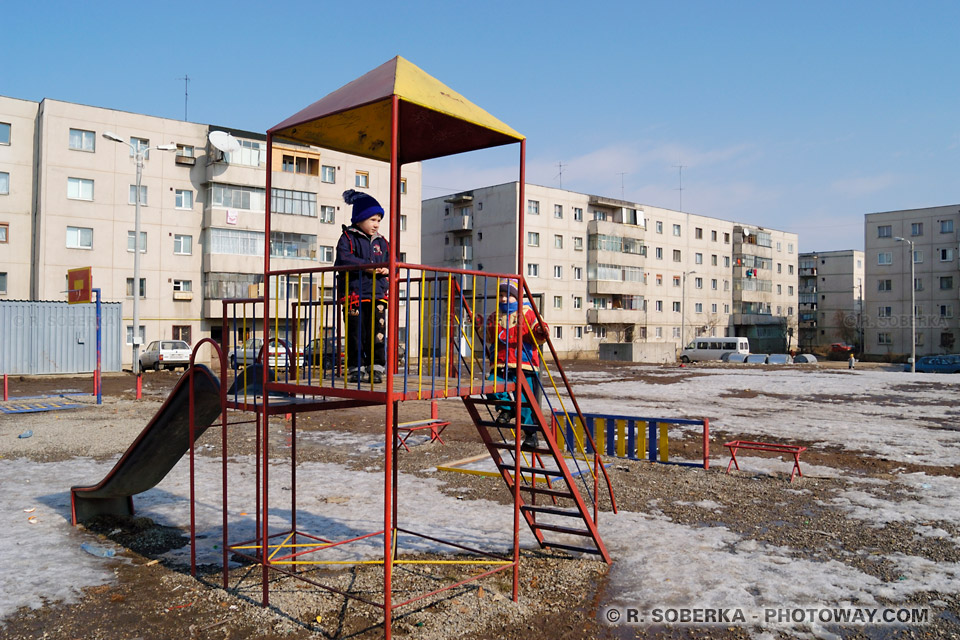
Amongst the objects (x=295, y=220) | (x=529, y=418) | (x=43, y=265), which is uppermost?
(x=295, y=220)

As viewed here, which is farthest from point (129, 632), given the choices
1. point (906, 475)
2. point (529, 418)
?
point (906, 475)

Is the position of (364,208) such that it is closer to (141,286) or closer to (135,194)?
(141,286)

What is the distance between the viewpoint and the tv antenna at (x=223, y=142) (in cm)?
4059

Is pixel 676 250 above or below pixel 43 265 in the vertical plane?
above

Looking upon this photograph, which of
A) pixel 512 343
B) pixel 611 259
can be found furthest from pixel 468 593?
pixel 611 259

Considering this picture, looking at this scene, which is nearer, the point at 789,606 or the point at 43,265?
the point at 789,606

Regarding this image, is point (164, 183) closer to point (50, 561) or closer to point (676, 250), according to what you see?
point (50, 561)

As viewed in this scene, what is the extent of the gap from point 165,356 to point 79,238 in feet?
32.1

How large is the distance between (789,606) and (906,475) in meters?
7.06

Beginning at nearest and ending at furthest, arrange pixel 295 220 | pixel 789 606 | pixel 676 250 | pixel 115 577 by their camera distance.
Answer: pixel 789 606 → pixel 115 577 → pixel 295 220 → pixel 676 250

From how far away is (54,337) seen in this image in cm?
3197

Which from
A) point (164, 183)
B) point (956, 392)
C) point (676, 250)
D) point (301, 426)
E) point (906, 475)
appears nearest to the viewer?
point (906, 475)

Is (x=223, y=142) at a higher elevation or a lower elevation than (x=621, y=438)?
higher

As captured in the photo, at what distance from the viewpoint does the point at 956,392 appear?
26.2m
